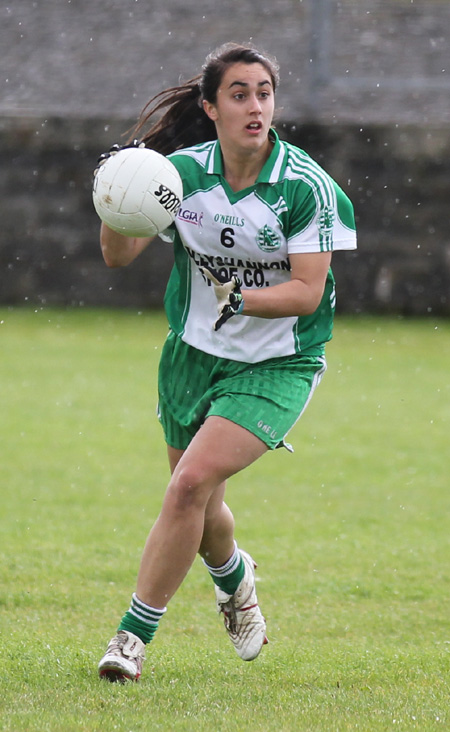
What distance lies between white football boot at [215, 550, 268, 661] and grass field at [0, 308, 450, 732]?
90 mm

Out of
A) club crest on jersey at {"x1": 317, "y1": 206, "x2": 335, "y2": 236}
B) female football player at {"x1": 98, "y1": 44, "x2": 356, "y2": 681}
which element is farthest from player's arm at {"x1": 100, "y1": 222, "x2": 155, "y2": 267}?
club crest on jersey at {"x1": 317, "y1": 206, "x2": 335, "y2": 236}

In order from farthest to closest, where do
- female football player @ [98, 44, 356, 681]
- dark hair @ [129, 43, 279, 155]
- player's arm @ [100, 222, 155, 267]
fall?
dark hair @ [129, 43, 279, 155] → player's arm @ [100, 222, 155, 267] → female football player @ [98, 44, 356, 681]

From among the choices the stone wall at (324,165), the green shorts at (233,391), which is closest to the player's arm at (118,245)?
the green shorts at (233,391)

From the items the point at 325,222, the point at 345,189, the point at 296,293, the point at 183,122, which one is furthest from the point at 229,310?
the point at 345,189

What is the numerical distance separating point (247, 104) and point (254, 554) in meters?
2.82

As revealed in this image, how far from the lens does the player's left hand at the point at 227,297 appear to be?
4.14 metres

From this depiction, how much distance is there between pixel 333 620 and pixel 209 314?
1.62 metres

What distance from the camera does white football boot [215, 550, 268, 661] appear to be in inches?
183

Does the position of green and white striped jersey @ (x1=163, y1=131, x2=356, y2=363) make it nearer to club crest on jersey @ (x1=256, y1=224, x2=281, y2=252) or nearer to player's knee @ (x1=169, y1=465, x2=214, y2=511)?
club crest on jersey @ (x1=256, y1=224, x2=281, y2=252)

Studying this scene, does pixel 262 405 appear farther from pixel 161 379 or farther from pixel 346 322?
pixel 346 322

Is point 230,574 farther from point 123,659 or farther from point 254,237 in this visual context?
point 254,237

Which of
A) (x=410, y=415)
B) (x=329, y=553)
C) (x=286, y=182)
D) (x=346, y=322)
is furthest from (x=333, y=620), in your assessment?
(x=346, y=322)

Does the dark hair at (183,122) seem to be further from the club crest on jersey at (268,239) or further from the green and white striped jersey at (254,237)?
the club crest on jersey at (268,239)

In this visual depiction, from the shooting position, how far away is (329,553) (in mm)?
6414
